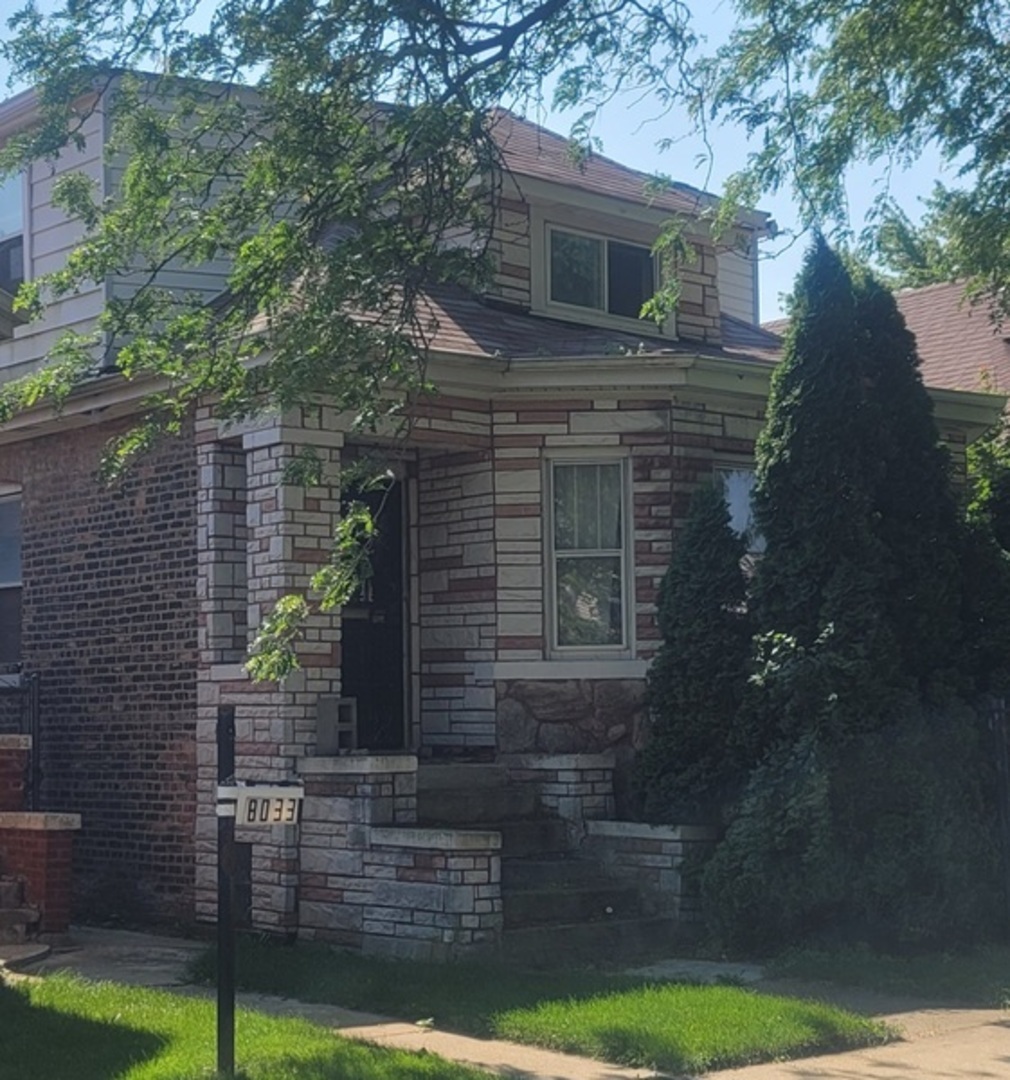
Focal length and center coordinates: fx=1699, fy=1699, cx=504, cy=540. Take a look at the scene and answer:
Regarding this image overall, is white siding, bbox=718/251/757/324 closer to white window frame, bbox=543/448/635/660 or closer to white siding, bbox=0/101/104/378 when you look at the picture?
white window frame, bbox=543/448/635/660

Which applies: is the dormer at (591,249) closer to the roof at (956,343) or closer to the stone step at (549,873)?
the stone step at (549,873)

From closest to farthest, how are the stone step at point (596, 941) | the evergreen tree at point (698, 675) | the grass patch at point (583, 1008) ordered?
the grass patch at point (583, 1008) → the stone step at point (596, 941) → the evergreen tree at point (698, 675)

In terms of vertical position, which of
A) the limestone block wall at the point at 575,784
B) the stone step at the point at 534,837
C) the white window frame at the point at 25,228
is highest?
the white window frame at the point at 25,228

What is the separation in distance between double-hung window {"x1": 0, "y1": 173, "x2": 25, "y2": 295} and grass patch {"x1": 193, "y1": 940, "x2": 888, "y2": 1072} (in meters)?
8.10

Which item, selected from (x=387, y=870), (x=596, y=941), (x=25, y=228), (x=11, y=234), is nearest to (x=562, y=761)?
(x=596, y=941)

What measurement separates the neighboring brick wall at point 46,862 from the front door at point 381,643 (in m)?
2.59

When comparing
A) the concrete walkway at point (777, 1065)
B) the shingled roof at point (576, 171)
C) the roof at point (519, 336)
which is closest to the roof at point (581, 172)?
the shingled roof at point (576, 171)

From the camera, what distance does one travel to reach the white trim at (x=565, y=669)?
12.7 metres

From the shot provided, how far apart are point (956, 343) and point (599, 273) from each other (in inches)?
355

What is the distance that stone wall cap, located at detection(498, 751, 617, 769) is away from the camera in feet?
40.5

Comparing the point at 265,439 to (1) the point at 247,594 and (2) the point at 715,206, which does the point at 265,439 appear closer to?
(1) the point at 247,594

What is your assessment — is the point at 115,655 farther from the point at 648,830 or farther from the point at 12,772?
the point at 648,830

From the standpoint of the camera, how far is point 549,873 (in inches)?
458

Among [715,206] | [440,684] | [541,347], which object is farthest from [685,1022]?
[715,206]
